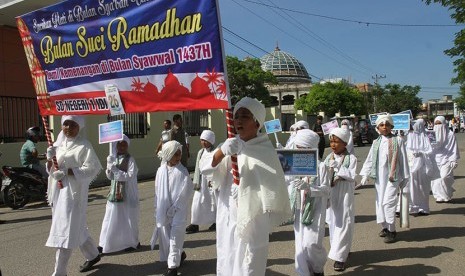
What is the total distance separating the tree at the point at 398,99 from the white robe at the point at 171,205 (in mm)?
53638

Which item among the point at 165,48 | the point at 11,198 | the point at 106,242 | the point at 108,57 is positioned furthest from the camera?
the point at 11,198

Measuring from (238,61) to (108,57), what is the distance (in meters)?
40.5

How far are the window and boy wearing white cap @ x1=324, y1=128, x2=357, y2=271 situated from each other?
11.4 m

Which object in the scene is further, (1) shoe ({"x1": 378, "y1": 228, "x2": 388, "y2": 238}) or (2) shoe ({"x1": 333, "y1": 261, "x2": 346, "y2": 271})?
(1) shoe ({"x1": 378, "y1": 228, "x2": 388, "y2": 238})

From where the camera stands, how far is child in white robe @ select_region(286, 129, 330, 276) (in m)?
4.88

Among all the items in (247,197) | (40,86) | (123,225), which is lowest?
(123,225)

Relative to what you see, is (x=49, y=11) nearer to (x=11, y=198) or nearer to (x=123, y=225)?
(x=123, y=225)

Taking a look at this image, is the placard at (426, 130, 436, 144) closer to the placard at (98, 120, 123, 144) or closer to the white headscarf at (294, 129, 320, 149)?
the white headscarf at (294, 129, 320, 149)

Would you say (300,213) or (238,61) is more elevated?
(238,61)

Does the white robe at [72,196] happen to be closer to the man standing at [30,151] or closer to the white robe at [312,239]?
the white robe at [312,239]

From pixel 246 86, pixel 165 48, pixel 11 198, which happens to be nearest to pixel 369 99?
pixel 246 86

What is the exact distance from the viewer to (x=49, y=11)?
5.30m

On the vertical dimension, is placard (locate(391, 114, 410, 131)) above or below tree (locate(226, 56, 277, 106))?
below

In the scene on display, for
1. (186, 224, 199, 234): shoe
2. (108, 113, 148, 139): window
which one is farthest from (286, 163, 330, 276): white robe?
(108, 113, 148, 139): window
